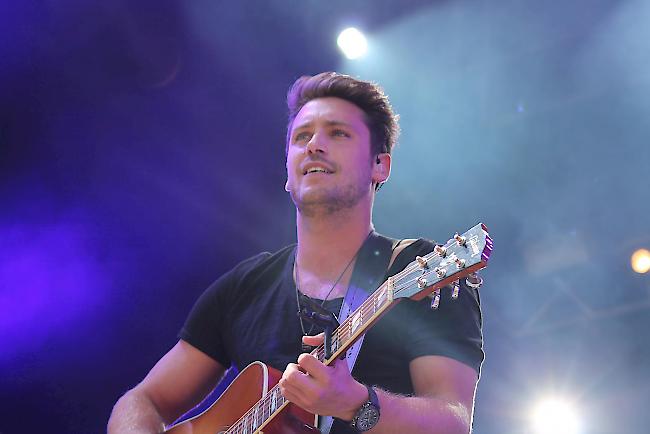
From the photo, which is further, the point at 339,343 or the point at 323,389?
the point at 339,343

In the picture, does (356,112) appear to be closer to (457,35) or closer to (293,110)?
(293,110)

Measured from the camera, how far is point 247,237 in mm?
5406

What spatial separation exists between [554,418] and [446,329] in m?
5.63

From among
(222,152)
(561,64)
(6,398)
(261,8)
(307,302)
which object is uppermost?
(561,64)

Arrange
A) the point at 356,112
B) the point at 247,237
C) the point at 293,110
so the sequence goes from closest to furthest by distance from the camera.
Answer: the point at 356,112 < the point at 293,110 < the point at 247,237

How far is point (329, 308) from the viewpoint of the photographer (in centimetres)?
276

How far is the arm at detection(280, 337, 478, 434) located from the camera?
1.85 m

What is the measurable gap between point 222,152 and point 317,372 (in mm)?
3984

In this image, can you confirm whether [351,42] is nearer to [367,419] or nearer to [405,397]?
[405,397]

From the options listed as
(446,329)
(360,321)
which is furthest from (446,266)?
(446,329)

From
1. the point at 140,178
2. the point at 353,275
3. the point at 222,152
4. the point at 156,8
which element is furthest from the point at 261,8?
the point at 353,275

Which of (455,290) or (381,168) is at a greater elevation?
(381,168)

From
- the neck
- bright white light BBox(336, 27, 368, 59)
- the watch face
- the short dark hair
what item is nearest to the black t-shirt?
the neck

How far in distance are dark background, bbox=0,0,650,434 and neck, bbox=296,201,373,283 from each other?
2.18 meters
